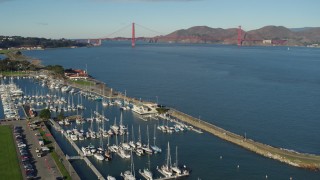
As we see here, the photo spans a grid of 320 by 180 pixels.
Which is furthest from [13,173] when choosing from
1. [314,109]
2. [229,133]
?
[314,109]

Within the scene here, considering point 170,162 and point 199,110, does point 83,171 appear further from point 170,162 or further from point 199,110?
point 199,110

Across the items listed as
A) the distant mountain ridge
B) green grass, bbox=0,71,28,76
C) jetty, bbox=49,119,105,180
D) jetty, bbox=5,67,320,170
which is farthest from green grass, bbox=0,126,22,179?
the distant mountain ridge

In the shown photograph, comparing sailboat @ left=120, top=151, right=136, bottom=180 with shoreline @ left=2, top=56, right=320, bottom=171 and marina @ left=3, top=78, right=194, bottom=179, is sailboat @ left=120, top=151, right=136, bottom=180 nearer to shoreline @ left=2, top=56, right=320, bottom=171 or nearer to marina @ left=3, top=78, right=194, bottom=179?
marina @ left=3, top=78, right=194, bottom=179

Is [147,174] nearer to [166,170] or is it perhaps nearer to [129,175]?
[129,175]

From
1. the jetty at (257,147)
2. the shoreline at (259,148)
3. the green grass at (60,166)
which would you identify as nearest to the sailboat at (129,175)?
the green grass at (60,166)

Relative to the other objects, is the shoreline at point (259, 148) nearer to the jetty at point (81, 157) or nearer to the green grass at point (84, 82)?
the jetty at point (81, 157)

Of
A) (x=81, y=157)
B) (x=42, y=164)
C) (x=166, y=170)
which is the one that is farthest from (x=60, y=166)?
(x=166, y=170)

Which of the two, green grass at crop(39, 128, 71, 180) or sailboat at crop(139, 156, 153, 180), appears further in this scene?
sailboat at crop(139, 156, 153, 180)
